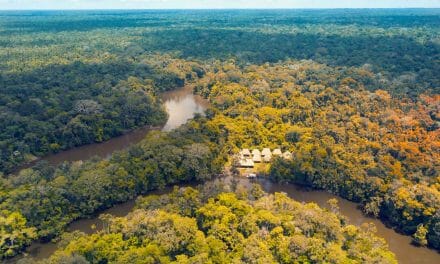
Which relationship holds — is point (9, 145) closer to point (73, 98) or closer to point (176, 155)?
point (73, 98)

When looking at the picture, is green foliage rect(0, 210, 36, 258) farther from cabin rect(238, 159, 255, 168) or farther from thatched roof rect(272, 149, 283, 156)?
thatched roof rect(272, 149, 283, 156)

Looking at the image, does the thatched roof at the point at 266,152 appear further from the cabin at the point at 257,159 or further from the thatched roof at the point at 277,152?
the cabin at the point at 257,159

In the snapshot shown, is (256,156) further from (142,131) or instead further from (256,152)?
(142,131)

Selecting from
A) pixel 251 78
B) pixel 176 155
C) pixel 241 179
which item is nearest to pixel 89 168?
pixel 176 155

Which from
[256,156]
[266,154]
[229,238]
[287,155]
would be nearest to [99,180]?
[229,238]

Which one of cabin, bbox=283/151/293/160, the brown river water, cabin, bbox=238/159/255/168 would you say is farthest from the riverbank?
cabin, bbox=283/151/293/160

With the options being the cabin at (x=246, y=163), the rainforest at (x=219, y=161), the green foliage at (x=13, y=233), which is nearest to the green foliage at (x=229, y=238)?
the rainforest at (x=219, y=161)

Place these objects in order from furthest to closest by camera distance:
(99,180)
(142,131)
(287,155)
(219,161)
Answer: (142,131), (287,155), (219,161), (99,180)
